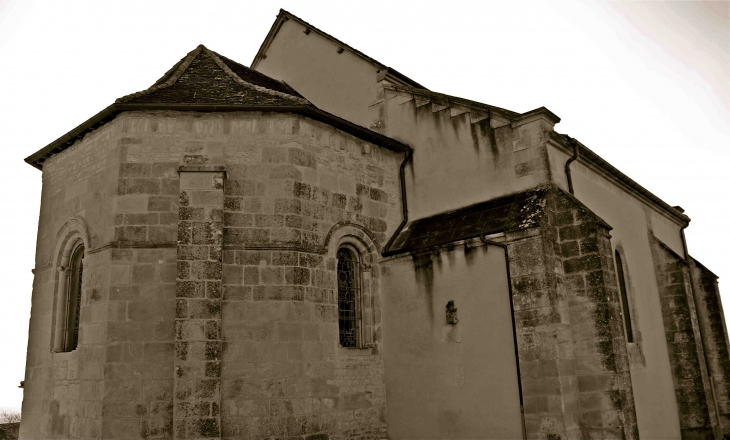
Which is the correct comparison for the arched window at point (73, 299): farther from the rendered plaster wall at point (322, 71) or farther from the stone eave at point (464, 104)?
the stone eave at point (464, 104)

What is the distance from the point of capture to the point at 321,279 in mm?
10062

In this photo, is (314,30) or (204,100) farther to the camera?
(314,30)

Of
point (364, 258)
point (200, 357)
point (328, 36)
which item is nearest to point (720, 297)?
point (364, 258)

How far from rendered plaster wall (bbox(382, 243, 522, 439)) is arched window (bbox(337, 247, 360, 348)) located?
2.04 feet

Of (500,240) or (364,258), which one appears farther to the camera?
(364,258)

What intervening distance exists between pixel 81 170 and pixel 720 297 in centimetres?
1686

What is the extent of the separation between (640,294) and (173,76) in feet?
37.2

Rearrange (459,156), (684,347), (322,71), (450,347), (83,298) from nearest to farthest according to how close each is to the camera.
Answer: (83,298) < (450,347) < (459,156) < (684,347) < (322,71)

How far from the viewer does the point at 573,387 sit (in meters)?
9.07

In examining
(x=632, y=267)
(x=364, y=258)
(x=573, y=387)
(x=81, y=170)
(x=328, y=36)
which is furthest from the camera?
(x=328, y=36)

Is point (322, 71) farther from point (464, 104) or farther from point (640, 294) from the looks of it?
point (640, 294)

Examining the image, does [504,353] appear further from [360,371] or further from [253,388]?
[253,388]

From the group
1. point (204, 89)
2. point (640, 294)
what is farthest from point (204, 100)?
point (640, 294)

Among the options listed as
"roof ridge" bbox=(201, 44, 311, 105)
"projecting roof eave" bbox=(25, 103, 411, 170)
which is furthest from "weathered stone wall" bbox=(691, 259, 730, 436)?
"roof ridge" bbox=(201, 44, 311, 105)
